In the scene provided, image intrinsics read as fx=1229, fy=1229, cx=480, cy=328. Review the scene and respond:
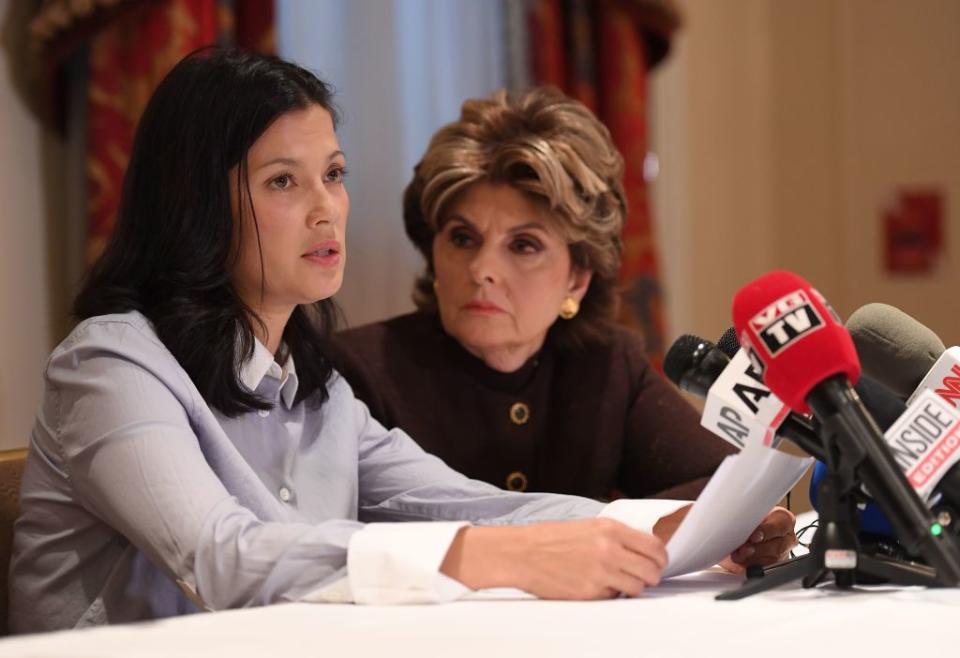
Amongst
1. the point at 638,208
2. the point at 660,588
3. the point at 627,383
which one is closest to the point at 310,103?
the point at 660,588

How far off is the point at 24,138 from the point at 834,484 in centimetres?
196

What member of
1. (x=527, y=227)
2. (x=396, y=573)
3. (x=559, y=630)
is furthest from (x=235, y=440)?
(x=527, y=227)

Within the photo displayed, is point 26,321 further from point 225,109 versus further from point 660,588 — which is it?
point 660,588

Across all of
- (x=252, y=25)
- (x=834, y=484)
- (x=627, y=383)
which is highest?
(x=252, y=25)

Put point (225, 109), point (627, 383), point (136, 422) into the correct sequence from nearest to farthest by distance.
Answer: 1. point (136, 422)
2. point (225, 109)
3. point (627, 383)

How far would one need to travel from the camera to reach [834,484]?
125 cm

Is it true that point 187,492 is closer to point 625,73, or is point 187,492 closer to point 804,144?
point 625,73

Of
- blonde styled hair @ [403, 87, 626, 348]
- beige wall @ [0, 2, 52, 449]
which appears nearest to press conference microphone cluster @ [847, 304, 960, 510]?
blonde styled hair @ [403, 87, 626, 348]

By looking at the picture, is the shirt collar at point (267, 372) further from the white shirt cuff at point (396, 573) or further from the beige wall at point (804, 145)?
the beige wall at point (804, 145)

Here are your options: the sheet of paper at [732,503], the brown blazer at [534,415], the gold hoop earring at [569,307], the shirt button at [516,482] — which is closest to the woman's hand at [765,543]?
the sheet of paper at [732,503]

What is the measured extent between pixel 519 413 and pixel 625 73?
1.52m

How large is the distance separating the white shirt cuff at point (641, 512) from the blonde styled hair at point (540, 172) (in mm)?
806

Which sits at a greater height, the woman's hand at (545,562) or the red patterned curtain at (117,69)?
the red patterned curtain at (117,69)

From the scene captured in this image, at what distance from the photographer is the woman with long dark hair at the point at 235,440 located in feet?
4.23
